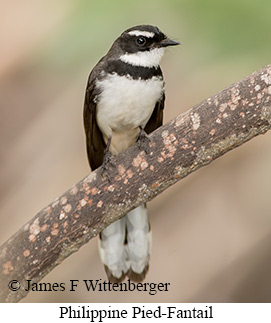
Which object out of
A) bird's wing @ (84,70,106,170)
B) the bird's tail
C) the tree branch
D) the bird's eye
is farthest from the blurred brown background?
the tree branch

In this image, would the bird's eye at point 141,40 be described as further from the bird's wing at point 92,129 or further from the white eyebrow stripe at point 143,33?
the bird's wing at point 92,129

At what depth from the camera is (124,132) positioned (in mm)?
2068

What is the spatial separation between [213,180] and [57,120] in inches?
27.7

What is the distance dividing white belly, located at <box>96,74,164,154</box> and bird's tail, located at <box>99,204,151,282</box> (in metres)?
0.34

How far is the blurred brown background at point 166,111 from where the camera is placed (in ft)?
7.18

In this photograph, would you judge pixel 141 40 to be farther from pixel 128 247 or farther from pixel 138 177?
pixel 128 247

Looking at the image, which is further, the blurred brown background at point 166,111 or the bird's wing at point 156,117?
the blurred brown background at point 166,111

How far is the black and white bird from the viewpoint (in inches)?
76.2

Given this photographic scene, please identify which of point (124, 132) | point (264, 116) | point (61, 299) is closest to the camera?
point (264, 116)

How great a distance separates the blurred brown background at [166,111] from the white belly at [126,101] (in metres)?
0.36

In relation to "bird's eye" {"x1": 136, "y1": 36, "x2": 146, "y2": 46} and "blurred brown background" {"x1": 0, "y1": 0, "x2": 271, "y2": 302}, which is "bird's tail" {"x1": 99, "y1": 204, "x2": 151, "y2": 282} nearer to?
"blurred brown background" {"x1": 0, "y1": 0, "x2": 271, "y2": 302}

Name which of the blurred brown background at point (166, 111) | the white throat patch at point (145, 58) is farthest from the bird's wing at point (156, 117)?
the blurred brown background at point (166, 111)
